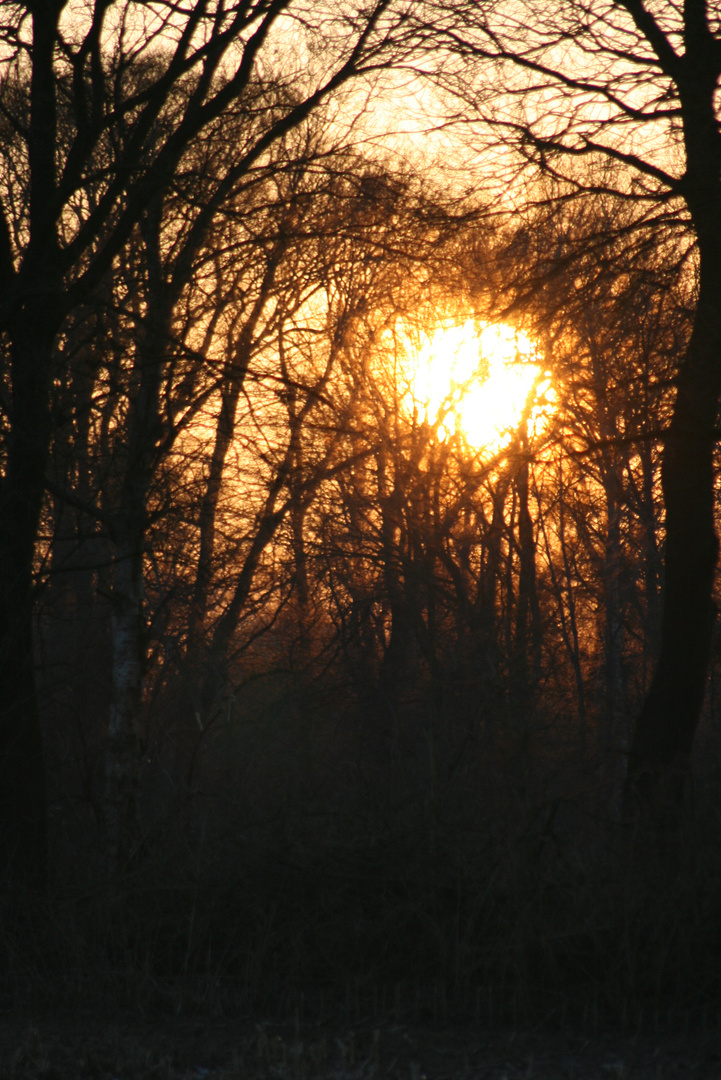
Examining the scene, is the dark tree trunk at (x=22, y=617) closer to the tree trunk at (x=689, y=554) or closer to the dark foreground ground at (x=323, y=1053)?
the dark foreground ground at (x=323, y=1053)

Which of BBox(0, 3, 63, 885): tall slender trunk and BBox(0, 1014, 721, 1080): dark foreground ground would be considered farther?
BBox(0, 3, 63, 885): tall slender trunk

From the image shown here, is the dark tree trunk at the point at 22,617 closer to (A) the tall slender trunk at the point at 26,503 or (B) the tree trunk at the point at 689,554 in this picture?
(A) the tall slender trunk at the point at 26,503

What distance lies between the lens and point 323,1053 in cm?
473

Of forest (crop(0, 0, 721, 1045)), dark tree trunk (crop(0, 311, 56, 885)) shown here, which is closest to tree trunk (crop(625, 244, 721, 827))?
forest (crop(0, 0, 721, 1045))

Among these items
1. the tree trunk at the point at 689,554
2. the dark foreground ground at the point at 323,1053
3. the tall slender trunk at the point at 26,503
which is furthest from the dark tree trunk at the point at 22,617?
the tree trunk at the point at 689,554

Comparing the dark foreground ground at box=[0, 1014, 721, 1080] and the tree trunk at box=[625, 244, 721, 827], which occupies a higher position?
the tree trunk at box=[625, 244, 721, 827]

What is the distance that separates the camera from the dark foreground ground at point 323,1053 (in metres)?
4.55

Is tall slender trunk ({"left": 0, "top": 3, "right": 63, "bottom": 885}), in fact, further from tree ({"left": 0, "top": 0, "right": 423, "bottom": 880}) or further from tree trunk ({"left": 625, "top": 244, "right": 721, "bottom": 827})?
tree trunk ({"left": 625, "top": 244, "right": 721, "bottom": 827})

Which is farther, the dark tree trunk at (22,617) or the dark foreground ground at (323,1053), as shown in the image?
the dark tree trunk at (22,617)

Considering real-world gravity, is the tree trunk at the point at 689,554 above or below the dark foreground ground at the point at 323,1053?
above

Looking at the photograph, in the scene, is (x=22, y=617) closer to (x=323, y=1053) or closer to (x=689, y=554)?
(x=323, y=1053)

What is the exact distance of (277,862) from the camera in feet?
20.3

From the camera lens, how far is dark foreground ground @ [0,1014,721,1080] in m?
4.55

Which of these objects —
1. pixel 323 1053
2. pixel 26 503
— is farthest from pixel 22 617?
pixel 323 1053
